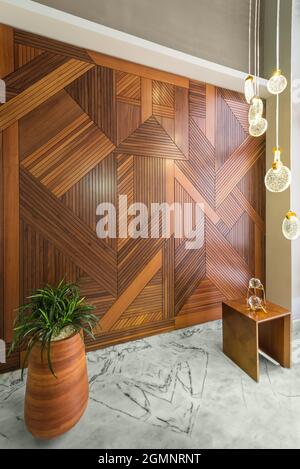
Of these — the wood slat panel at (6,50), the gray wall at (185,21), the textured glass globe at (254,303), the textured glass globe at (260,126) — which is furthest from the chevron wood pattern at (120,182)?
the textured glass globe at (260,126)

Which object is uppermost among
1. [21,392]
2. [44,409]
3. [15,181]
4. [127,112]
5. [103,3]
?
[103,3]

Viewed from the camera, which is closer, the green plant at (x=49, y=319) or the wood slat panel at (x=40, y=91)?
the green plant at (x=49, y=319)

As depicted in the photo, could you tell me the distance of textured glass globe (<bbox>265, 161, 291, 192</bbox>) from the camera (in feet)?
5.28

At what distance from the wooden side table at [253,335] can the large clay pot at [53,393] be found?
1.29 m

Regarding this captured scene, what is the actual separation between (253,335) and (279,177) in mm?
1191

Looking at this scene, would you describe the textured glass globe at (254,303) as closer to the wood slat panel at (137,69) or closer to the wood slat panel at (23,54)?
the wood slat panel at (137,69)

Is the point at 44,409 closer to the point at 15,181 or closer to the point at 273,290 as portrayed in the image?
the point at 15,181

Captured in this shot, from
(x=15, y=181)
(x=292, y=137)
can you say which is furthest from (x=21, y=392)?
(x=292, y=137)

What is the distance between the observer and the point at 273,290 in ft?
9.21

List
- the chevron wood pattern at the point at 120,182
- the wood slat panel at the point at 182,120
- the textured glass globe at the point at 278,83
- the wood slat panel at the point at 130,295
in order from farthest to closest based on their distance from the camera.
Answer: the wood slat panel at the point at 182,120 < the wood slat panel at the point at 130,295 < the chevron wood pattern at the point at 120,182 < the textured glass globe at the point at 278,83

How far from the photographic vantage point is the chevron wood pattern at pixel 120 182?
1.89 meters

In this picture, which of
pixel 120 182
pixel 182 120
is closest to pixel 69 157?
pixel 120 182

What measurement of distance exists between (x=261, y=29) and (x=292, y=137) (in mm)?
1444

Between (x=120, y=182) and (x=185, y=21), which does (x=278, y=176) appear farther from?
(x=185, y=21)
